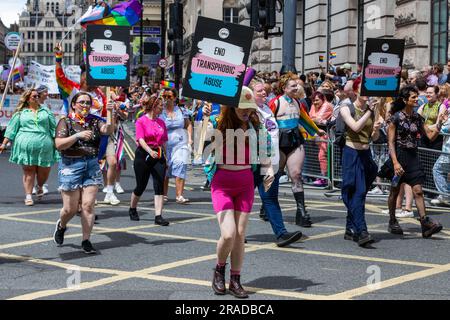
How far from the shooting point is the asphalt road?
6.93 m

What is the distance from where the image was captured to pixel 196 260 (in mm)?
8312

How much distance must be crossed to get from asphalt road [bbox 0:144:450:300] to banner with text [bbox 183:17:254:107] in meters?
1.59

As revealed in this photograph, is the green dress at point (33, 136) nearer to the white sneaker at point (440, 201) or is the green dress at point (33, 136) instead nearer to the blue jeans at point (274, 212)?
the blue jeans at point (274, 212)

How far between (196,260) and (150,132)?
124 inches

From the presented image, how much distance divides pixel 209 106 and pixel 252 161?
1049 mm

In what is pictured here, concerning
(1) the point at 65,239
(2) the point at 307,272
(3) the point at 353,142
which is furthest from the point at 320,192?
(2) the point at 307,272

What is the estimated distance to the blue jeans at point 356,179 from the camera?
9.43 metres

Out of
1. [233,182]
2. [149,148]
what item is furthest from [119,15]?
[233,182]

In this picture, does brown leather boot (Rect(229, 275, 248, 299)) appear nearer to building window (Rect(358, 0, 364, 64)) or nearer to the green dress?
the green dress

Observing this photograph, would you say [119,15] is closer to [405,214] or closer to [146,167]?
[146,167]

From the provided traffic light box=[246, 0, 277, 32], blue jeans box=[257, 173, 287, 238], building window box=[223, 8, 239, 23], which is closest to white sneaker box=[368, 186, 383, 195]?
traffic light box=[246, 0, 277, 32]

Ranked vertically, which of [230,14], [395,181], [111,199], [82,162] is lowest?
[111,199]

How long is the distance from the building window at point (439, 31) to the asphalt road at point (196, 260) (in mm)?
8004
